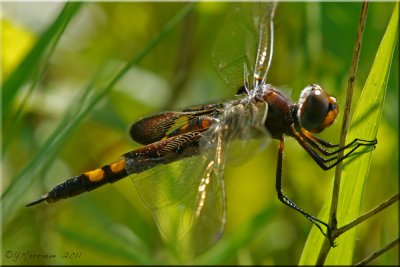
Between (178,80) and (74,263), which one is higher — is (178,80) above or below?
above

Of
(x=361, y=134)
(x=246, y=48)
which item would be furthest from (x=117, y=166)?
(x=361, y=134)

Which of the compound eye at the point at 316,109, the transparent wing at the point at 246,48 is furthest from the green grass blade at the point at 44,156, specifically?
the compound eye at the point at 316,109

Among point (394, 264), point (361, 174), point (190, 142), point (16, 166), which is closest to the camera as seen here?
point (361, 174)

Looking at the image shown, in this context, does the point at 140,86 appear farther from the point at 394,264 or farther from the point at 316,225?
the point at 316,225

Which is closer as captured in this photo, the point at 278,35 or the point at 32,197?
the point at 32,197

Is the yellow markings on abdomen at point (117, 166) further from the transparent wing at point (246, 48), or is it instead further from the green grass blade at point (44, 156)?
the transparent wing at point (246, 48)

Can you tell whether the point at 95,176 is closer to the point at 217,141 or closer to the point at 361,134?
the point at 217,141

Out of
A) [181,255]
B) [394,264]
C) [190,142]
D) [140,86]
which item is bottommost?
[394,264]


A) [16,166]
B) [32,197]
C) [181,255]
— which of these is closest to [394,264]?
[181,255]
